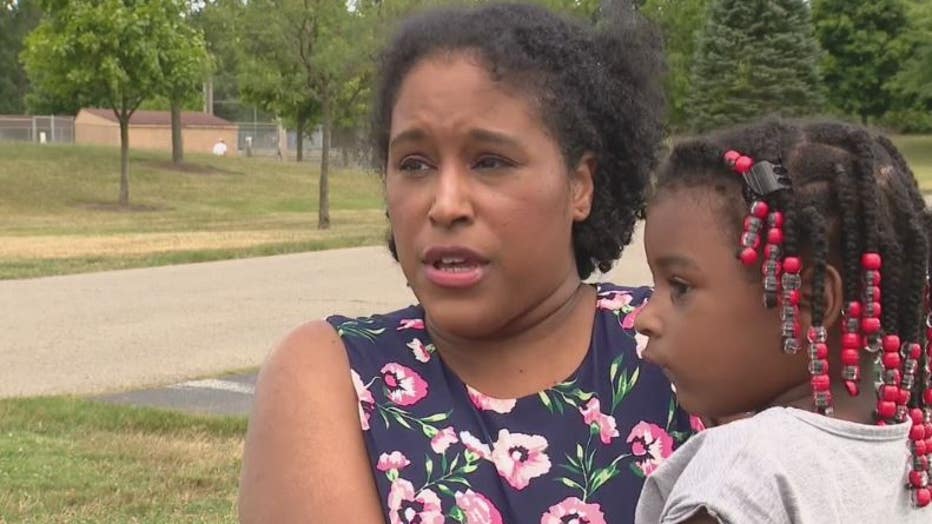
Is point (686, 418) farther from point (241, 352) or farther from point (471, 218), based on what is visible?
point (241, 352)

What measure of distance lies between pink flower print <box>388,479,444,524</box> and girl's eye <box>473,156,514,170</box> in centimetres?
49

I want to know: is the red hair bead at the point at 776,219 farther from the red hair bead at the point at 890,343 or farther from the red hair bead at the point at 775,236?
the red hair bead at the point at 890,343

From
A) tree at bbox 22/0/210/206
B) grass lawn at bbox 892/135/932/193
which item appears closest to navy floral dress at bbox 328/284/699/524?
tree at bbox 22/0/210/206

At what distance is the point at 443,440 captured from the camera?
6.43ft

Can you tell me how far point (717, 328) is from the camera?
1700mm

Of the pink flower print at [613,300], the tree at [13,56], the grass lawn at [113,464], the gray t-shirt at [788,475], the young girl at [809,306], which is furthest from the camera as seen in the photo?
the tree at [13,56]

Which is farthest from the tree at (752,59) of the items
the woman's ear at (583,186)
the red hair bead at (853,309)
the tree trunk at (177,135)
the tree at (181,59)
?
the red hair bead at (853,309)

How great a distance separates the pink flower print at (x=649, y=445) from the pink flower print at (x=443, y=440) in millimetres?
280

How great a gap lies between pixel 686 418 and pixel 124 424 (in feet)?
15.3

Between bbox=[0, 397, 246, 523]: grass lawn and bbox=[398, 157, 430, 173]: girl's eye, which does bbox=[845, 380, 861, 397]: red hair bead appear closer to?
bbox=[398, 157, 430, 173]: girl's eye

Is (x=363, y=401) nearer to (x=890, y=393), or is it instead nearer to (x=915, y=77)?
(x=890, y=393)

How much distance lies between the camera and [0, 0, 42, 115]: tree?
2754 inches

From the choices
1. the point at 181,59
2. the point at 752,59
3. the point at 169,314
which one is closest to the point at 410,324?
the point at 169,314

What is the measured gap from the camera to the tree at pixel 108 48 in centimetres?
2888
